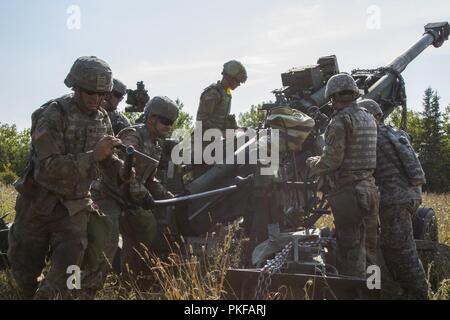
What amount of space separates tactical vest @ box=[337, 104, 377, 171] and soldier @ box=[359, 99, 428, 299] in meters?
0.38

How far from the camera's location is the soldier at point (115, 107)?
6.96m

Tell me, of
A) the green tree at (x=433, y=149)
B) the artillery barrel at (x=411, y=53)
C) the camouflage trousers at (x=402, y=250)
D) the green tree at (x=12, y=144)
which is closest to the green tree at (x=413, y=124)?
the green tree at (x=433, y=149)

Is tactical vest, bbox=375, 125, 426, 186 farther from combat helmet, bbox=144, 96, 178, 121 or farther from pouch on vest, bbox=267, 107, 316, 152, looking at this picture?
combat helmet, bbox=144, 96, 178, 121

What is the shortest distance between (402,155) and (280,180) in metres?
1.52

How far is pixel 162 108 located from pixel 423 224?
3.97 meters

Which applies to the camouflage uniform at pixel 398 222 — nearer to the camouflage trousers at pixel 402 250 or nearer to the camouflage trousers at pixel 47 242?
the camouflage trousers at pixel 402 250

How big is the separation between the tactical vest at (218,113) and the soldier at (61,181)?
3.59 m

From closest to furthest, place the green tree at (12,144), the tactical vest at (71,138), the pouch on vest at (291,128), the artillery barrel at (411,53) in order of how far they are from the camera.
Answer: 1. the tactical vest at (71,138)
2. the pouch on vest at (291,128)
3. the artillery barrel at (411,53)
4. the green tree at (12,144)

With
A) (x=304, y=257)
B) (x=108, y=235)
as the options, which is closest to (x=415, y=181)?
(x=304, y=257)

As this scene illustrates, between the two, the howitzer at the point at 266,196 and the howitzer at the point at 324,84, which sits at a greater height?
the howitzer at the point at 324,84

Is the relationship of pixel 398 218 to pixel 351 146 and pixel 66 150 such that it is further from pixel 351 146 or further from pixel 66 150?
pixel 66 150

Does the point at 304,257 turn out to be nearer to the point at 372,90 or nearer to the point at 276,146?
the point at 276,146

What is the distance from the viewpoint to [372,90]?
29.1 ft

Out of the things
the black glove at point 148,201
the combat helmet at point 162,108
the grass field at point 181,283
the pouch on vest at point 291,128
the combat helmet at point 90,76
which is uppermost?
the combat helmet at point 90,76
